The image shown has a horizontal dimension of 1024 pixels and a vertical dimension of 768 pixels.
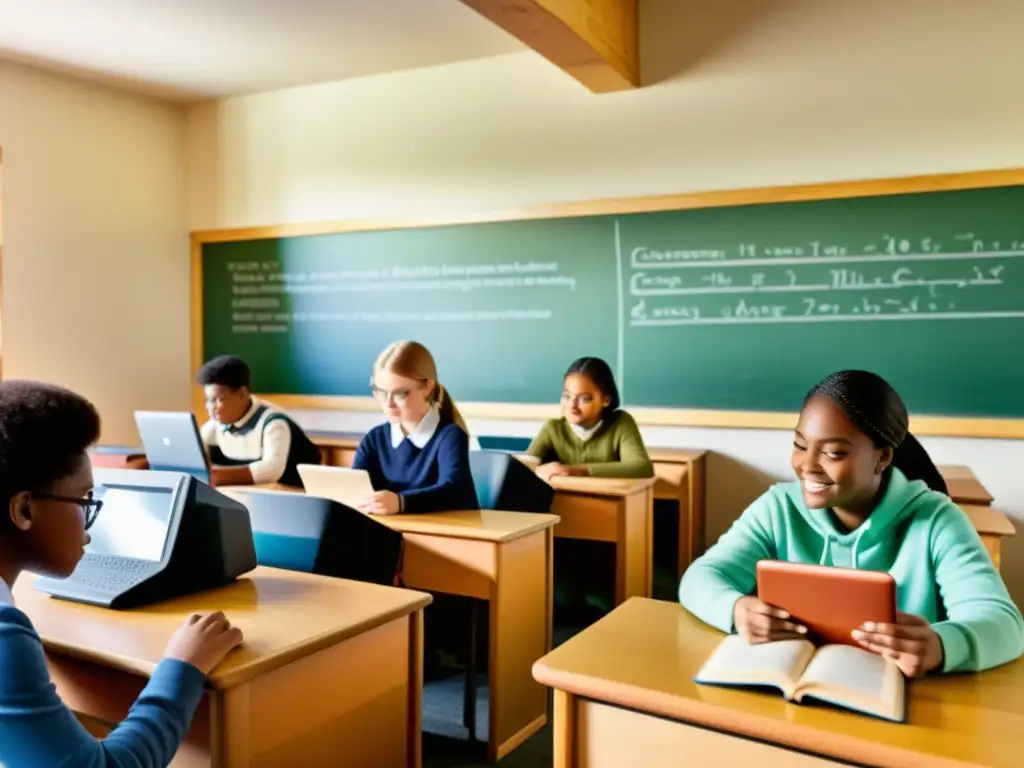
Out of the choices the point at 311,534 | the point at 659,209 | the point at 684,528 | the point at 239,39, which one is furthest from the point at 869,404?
the point at 239,39

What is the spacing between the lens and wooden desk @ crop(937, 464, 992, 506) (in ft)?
9.21

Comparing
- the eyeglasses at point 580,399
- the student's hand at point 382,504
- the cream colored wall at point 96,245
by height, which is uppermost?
the cream colored wall at point 96,245

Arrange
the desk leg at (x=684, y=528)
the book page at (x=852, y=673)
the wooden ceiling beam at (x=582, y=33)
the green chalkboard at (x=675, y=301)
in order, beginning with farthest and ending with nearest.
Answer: the desk leg at (x=684, y=528), the green chalkboard at (x=675, y=301), the wooden ceiling beam at (x=582, y=33), the book page at (x=852, y=673)

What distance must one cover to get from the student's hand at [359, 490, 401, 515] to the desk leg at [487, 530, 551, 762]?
37 cm

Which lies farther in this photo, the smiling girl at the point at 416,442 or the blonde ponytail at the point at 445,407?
the blonde ponytail at the point at 445,407

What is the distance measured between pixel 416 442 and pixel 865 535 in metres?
1.57

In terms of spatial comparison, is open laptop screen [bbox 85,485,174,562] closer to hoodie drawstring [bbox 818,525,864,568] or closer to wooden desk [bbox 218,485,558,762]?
wooden desk [bbox 218,485,558,762]

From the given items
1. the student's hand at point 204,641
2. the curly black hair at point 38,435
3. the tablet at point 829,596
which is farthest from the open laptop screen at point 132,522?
the tablet at point 829,596

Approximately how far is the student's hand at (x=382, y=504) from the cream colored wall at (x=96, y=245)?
9.28ft

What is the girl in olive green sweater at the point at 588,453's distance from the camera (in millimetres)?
3291

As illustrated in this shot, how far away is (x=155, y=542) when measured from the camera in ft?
5.14

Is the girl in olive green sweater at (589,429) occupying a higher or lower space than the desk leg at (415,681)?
higher

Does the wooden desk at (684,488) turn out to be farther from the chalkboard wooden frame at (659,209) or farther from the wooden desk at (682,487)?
the chalkboard wooden frame at (659,209)

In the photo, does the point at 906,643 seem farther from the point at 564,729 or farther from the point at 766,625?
the point at 564,729
